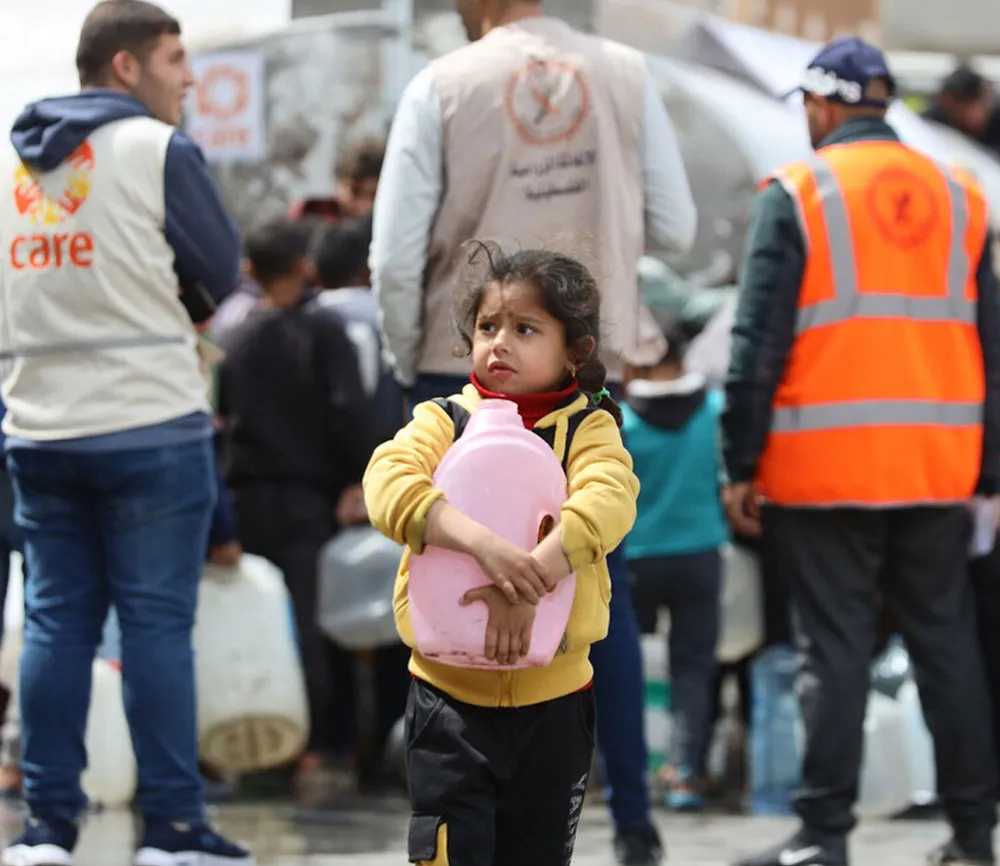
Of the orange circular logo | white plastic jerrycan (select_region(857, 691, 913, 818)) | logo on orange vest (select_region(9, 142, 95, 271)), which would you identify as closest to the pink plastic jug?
logo on orange vest (select_region(9, 142, 95, 271))

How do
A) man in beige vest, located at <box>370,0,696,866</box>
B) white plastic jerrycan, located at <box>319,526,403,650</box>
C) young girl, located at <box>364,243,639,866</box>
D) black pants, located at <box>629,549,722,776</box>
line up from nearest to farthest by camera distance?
young girl, located at <box>364,243,639,866</box> → man in beige vest, located at <box>370,0,696,866</box> → white plastic jerrycan, located at <box>319,526,403,650</box> → black pants, located at <box>629,549,722,776</box>

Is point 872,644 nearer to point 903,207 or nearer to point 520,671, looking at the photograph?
point 903,207

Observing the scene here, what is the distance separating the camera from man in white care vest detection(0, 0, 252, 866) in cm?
464

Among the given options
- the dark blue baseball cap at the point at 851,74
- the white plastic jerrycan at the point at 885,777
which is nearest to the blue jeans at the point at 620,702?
the dark blue baseball cap at the point at 851,74

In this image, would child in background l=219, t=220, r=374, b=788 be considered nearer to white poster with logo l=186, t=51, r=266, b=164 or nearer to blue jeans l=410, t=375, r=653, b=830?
blue jeans l=410, t=375, r=653, b=830

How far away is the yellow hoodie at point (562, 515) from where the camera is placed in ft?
11.2

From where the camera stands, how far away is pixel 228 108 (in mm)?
11109

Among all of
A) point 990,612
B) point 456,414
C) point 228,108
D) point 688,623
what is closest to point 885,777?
point 990,612

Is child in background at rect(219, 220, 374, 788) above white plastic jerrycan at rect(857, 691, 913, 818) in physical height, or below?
above

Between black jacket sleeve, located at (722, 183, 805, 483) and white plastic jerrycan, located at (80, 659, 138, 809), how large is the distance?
206 centimetres

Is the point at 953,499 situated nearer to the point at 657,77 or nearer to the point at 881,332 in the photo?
the point at 881,332

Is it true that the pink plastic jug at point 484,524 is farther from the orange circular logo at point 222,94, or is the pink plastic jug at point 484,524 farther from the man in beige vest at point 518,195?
the orange circular logo at point 222,94

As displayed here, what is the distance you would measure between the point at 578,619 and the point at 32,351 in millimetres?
1700

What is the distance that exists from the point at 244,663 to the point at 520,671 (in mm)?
2569
